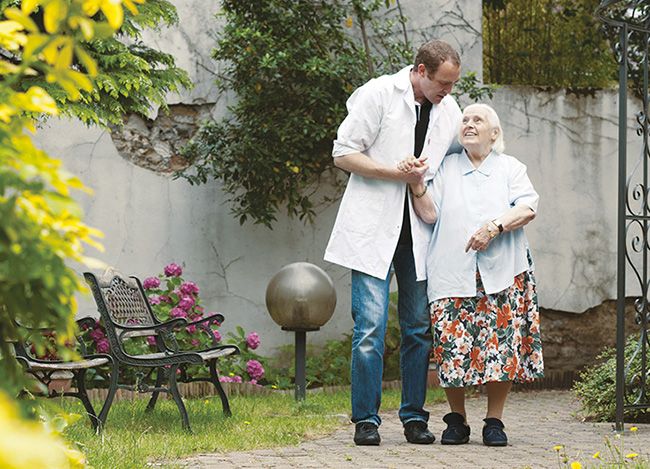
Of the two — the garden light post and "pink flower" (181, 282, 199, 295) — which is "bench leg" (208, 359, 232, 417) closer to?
the garden light post

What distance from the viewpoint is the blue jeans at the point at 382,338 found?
15.2 ft

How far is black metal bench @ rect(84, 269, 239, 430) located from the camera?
5188 millimetres

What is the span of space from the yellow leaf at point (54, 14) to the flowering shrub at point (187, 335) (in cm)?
565

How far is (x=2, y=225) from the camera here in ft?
4.28

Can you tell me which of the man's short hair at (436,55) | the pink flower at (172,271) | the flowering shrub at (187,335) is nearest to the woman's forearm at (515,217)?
the man's short hair at (436,55)

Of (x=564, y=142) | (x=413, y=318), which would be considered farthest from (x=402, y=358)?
(x=564, y=142)

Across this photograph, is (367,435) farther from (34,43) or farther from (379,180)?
(34,43)

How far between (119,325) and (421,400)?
1.62 metres

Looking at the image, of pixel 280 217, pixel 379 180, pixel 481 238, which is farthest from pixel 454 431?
pixel 280 217

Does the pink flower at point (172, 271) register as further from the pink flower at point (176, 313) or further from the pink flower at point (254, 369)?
the pink flower at point (254, 369)

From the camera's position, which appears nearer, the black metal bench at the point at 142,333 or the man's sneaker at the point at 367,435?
the man's sneaker at the point at 367,435

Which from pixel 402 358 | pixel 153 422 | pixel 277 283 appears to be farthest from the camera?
pixel 277 283

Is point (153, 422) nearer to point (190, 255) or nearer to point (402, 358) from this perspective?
point (402, 358)

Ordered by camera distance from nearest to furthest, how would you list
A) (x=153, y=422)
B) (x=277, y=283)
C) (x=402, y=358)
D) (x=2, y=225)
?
(x=2, y=225), (x=402, y=358), (x=153, y=422), (x=277, y=283)
